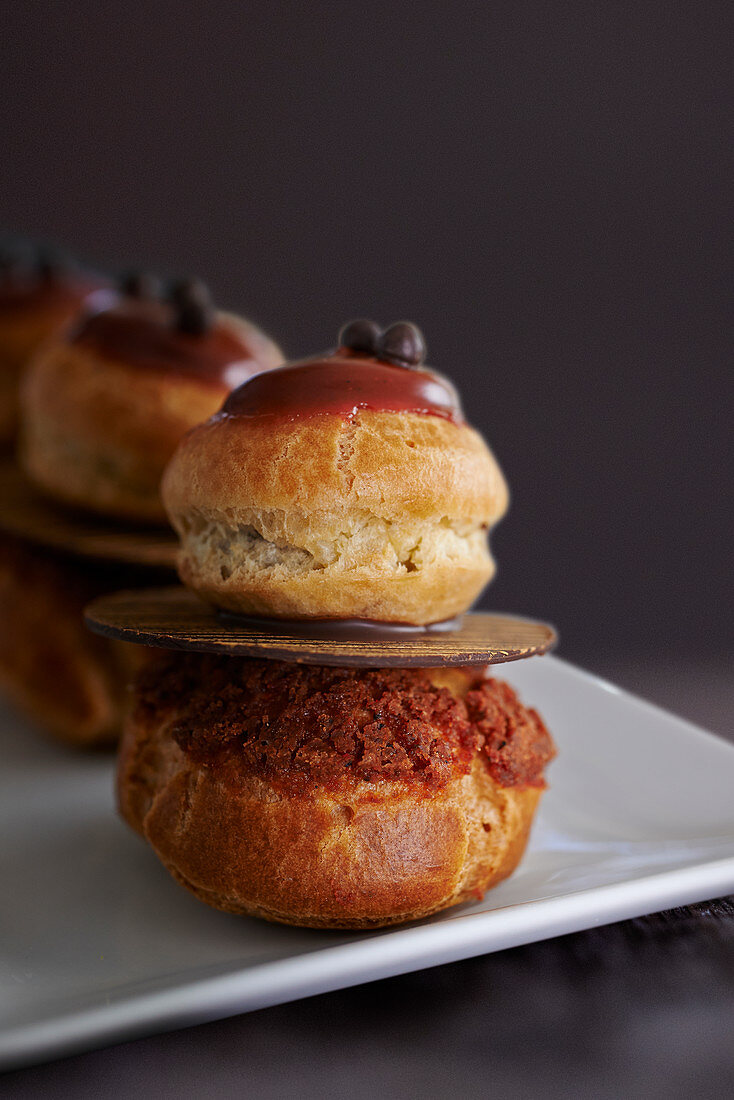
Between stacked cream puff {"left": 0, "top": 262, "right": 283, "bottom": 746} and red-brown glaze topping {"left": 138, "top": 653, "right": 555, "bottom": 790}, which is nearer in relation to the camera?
red-brown glaze topping {"left": 138, "top": 653, "right": 555, "bottom": 790}

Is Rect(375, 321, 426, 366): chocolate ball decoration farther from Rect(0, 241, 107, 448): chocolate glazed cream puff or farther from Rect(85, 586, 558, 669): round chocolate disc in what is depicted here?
Rect(0, 241, 107, 448): chocolate glazed cream puff

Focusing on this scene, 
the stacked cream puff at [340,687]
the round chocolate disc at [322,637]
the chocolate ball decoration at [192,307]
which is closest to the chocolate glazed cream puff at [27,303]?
the chocolate ball decoration at [192,307]

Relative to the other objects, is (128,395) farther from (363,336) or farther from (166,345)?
(363,336)

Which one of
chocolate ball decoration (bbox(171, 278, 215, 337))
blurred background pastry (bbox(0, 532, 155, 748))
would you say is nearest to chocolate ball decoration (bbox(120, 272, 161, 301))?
chocolate ball decoration (bbox(171, 278, 215, 337))

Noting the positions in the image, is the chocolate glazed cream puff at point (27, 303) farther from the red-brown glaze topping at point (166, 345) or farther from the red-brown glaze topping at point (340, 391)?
the red-brown glaze topping at point (340, 391)

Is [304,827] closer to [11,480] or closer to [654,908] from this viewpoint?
[654,908]

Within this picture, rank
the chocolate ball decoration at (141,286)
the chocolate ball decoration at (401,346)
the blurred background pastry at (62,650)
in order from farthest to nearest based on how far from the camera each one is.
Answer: the chocolate ball decoration at (141,286)
the blurred background pastry at (62,650)
the chocolate ball decoration at (401,346)

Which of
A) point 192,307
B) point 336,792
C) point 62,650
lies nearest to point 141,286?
point 192,307
